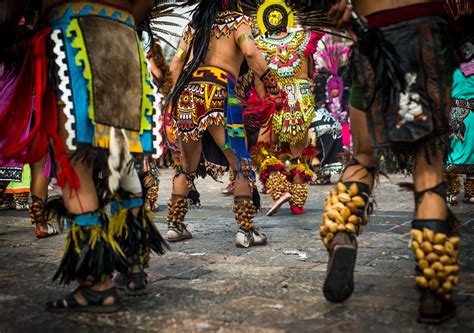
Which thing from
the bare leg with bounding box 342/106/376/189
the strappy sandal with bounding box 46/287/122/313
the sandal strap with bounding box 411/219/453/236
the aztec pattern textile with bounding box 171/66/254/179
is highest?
the aztec pattern textile with bounding box 171/66/254/179

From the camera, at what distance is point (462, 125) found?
7.40 meters

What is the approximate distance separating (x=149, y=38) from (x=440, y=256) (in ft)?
7.20

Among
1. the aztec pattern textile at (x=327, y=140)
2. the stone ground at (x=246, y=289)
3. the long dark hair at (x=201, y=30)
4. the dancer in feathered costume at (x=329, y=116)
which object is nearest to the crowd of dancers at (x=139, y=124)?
the stone ground at (x=246, y=289)

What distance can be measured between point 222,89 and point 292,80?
267 cm

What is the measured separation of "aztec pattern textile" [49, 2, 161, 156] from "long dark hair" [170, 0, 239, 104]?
1712 mm

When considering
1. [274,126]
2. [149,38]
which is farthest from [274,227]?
[149,38]

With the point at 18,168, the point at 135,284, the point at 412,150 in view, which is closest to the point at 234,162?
the point at 135,284

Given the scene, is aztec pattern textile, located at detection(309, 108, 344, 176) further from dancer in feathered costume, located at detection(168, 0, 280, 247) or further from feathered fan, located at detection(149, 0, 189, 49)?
feathered fan, located at detection(149, 0, 189, 49)

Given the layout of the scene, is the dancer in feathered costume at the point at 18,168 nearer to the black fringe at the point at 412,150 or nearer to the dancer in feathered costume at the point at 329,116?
the black fringe at the point at 412,150

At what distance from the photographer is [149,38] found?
3.81m

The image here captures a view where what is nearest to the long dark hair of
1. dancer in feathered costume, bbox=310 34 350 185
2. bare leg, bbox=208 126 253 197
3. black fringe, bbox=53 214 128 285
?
bare leg, bbox=208 126 253 197

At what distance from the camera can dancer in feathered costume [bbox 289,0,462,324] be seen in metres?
2.73

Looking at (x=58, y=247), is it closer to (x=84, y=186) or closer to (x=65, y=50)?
(x=84, y=186)

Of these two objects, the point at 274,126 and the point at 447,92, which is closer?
the point at 447,92
